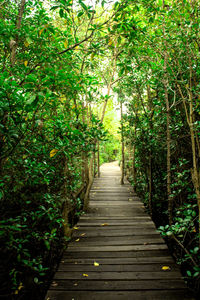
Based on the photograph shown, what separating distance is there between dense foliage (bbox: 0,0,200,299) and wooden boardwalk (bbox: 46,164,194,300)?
1.04 ft

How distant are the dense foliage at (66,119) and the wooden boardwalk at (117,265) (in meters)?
0.32

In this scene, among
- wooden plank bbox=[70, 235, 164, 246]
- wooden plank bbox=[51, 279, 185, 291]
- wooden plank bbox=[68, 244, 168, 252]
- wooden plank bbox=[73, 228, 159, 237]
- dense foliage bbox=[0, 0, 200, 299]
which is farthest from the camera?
wooden plank bbox=[73, 228, 159, 237]

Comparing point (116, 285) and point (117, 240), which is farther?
point (117, 240)

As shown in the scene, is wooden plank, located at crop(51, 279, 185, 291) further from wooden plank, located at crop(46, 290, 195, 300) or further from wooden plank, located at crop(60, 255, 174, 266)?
wooden plank, located at crop(60, 255, 174, 266)

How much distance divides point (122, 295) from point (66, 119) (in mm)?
2767

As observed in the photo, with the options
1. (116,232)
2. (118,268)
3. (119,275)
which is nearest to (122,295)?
(119,275)

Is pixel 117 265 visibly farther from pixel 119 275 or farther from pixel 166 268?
pixel 166 268

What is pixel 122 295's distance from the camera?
212 cm

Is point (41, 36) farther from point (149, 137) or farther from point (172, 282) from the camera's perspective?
point (172, 282)

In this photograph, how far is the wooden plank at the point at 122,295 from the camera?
2082mm

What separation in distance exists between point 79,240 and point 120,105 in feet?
18.7

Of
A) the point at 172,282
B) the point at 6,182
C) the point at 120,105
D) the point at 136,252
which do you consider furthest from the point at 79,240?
the point at 120,105

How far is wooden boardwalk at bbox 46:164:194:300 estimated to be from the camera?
216 centimetres

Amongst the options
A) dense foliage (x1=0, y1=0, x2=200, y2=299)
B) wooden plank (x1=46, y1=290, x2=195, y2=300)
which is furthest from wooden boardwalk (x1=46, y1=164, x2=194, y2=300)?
dense foliage (x1=0, y1=0, x2=200, y2=299)
